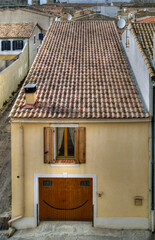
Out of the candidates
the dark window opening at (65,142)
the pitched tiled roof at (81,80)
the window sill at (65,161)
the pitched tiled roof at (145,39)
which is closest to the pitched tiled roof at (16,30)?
the pitched tiled roof at (81,80)

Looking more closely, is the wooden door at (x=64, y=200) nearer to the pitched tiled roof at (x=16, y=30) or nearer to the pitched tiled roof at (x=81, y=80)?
the pitched tiled roof at (x=81, y=80)

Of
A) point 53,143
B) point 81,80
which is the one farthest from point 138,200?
point 81,80

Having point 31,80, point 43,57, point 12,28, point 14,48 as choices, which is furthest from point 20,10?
point 31,80

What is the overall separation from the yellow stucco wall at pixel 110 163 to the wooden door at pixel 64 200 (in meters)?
0.56

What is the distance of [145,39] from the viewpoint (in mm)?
16844

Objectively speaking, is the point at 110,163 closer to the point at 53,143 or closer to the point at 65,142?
the point at 65,142

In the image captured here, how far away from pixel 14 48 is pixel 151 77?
29.0m

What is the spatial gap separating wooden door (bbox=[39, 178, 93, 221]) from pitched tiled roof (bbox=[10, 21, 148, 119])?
3147 mm

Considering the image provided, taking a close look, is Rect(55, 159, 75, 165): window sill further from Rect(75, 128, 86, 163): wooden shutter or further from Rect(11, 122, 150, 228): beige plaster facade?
Rect(75, 128, 86, 163): wooden shutter

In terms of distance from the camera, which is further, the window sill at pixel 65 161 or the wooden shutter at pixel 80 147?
the window sill at pixel 65 161

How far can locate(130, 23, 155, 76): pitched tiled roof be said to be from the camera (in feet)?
47.7

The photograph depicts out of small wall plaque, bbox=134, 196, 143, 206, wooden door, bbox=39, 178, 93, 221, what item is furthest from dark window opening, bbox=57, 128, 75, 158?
small wall plaque, bbox=134, 196, 143, 206

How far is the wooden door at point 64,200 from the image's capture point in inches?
565

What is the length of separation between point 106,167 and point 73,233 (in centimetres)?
313
